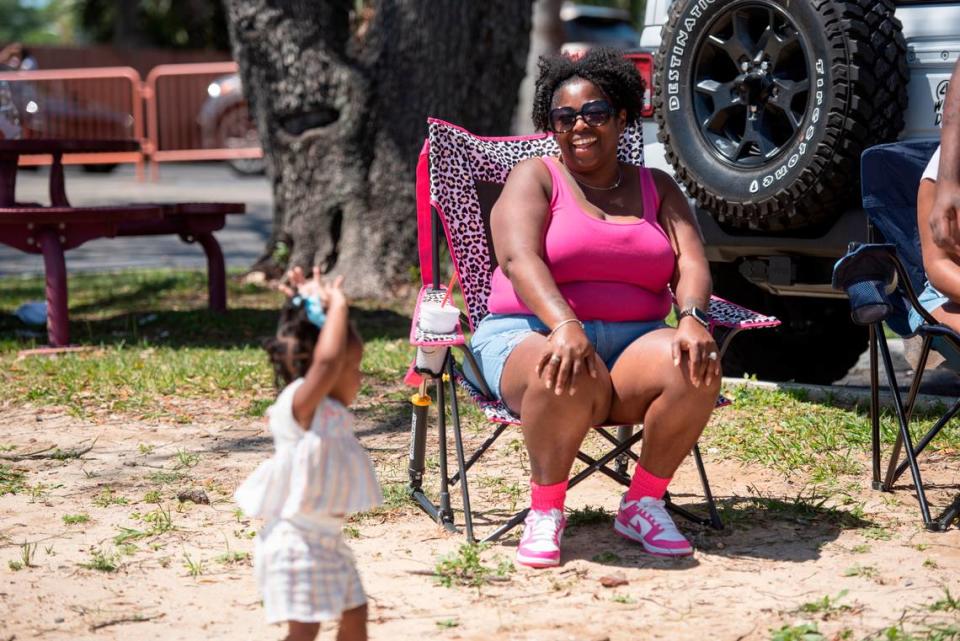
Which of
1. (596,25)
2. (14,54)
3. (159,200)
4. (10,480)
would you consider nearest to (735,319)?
(10,480)

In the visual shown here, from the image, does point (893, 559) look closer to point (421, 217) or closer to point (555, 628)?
point (555, 628)

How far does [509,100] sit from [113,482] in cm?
483

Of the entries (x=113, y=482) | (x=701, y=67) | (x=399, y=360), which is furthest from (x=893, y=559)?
(x=399, y=360)

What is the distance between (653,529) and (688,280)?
2.46ft

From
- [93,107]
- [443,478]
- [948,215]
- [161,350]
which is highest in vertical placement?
[948,215]

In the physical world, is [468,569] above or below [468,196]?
below

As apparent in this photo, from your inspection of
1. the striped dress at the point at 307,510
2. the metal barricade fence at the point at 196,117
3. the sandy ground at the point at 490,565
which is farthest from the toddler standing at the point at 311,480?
the metal barricade fence at the point at 196,117

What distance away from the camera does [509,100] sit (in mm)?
8789

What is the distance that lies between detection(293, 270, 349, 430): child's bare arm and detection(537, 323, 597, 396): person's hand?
0.92 m

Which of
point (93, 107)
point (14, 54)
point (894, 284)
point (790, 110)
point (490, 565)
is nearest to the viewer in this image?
point (490, 565)

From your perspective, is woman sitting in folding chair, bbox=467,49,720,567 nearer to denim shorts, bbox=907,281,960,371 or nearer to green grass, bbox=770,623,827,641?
green grass, bbox=770,623,827,641

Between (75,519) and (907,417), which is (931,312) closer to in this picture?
(907,417)

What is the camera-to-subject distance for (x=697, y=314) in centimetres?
386

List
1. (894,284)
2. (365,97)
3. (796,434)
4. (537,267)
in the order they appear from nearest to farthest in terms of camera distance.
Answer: (537,267)
(894,284)
(796,434)
(365,97)
